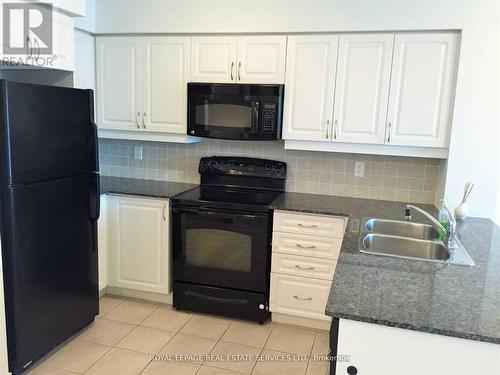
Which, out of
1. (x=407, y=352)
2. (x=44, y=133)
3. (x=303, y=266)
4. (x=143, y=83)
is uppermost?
(x=143, y=83)

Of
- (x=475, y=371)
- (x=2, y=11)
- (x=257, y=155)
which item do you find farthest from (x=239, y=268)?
(x=2, y=11)

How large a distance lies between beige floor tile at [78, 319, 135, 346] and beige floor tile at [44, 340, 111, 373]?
0.05 m

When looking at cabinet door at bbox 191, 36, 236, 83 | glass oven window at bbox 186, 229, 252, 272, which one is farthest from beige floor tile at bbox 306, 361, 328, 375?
cabinet door at bbox 191, 36, 236, 83

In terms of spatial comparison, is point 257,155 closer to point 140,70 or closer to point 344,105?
point 344,105

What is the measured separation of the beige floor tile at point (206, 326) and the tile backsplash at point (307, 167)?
3.82ft

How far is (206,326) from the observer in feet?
9.88

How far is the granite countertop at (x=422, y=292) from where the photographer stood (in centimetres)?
132

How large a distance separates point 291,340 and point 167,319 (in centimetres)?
92

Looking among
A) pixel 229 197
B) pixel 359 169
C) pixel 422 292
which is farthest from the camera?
pixel 359 169

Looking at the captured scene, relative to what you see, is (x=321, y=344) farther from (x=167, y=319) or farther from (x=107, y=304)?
(x=107, y=304)

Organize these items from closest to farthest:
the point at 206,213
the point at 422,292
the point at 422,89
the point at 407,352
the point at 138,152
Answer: the point at 407,352, the point at 422,292, the point at 422,89, the point at 206,213, the point at 138,152

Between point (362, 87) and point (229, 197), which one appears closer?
point (362, 87)

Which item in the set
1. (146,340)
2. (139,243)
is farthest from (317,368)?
(139,243)

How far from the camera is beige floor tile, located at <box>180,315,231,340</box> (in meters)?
2.91
